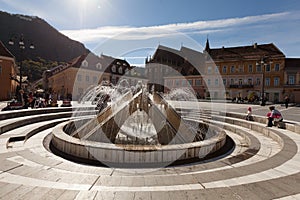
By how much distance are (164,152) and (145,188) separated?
6.65ft

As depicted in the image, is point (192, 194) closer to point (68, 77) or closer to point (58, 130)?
point (58, 130)

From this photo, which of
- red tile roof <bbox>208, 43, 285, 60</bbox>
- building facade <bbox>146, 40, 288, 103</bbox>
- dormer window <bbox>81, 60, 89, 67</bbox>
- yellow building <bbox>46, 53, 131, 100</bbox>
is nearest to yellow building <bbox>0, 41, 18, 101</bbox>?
yellow building <bbox>46, 53, 131, 100</bbox>

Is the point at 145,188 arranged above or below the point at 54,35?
below

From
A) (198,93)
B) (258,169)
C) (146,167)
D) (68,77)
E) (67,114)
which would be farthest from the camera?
(198,93)

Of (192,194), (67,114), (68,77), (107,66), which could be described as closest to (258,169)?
(192,194)

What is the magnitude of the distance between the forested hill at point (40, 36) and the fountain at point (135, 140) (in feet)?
353

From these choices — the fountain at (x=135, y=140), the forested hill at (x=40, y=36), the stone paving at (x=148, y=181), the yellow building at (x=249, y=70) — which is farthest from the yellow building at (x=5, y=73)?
the forested hill at (x=40, y=36)

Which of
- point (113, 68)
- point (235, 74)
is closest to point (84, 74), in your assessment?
point (113, 68)

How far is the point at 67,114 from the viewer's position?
14.2 meters

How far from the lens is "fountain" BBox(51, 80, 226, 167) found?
573 centimetres

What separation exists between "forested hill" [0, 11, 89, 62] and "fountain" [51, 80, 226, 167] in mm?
107561

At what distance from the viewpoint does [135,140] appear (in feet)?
28.3

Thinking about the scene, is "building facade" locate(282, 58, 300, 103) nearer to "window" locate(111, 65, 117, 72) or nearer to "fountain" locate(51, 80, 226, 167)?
"window" locate(111, 65, 117, 72)

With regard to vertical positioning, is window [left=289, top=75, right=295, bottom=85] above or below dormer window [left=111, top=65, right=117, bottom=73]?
below
